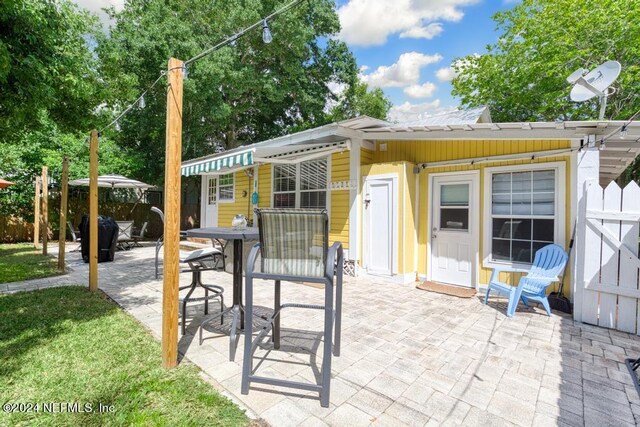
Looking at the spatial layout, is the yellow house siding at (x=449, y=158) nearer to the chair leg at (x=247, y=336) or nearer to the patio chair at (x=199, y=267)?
the patio chair at (x=199, y=267)

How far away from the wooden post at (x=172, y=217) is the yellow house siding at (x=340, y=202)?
4.81 meters

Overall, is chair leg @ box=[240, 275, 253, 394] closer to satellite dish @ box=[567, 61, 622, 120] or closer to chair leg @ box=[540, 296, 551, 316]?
chair leg @ box=[540, 296, 551, 316]

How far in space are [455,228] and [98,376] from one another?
5.87 meters

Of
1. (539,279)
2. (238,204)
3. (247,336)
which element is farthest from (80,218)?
(539,279)

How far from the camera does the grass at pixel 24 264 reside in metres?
6.54

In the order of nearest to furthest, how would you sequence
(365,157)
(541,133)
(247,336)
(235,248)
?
(247,336), (235,248), (541,133), (365,157)

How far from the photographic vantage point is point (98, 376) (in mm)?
2697

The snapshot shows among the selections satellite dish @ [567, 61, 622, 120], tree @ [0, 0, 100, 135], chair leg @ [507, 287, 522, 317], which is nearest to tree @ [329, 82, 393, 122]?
tree @ [0, 0, 100, 135]

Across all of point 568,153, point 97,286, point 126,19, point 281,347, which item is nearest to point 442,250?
point 568,153

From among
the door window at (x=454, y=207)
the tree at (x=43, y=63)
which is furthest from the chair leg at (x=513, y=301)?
the tree at (x=43, y=63)

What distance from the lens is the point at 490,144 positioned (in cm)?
568

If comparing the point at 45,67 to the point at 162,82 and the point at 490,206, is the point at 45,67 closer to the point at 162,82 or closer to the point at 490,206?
the point at 162,82

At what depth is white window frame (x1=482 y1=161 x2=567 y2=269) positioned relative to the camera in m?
4.97

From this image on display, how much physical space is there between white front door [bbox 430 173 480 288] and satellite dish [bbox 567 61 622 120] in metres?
1.93
